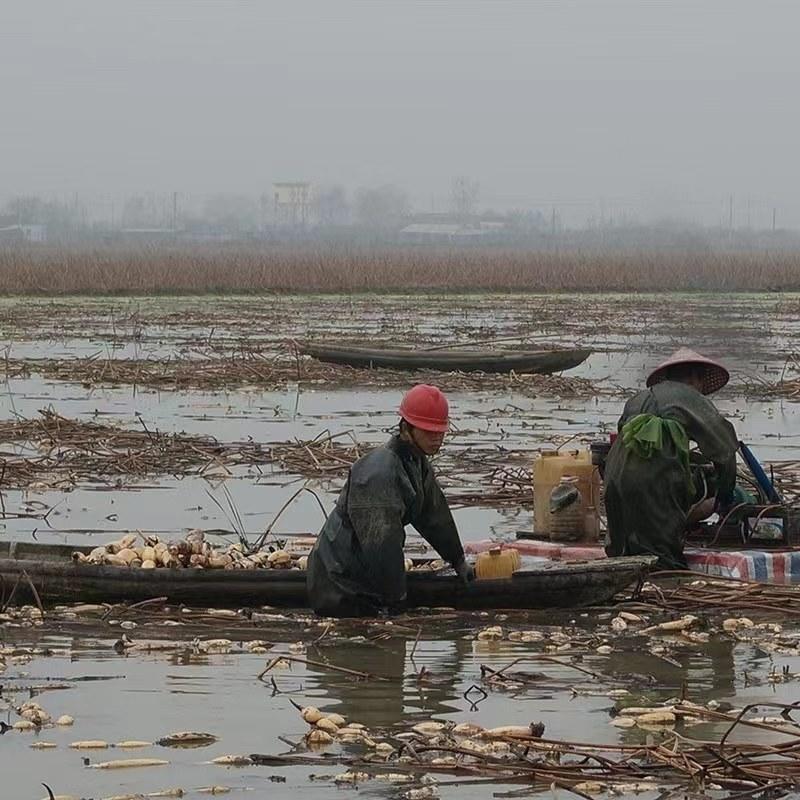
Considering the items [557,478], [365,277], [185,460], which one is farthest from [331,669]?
[365,277]

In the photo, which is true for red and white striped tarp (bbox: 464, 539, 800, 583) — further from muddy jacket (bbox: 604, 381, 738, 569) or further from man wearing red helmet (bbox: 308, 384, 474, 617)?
man wearing red helmet (bbox: 308, 384, 474, 617)

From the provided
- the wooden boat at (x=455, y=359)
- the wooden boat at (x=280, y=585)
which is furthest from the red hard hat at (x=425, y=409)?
the wooden boat at (x=455, y=359)

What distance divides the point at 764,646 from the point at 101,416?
11401 millimetres

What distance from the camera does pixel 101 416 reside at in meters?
18.5

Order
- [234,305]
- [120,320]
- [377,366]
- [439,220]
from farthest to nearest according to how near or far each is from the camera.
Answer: [439,220] → [234,305] → [120,320] → [377,366]

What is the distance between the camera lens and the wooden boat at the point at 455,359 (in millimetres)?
23859

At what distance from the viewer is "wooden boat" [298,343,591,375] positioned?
78.3ft

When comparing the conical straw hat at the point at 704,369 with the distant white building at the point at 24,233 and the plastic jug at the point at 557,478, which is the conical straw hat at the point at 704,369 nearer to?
the plastic jug at the point at 557,478

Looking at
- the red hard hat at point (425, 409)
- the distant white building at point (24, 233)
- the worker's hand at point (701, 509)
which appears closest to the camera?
the red hard hat at point (425, 409)

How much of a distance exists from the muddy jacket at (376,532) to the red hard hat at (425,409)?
18cm

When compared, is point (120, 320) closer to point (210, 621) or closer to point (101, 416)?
point (101, 416)

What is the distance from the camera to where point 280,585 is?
8.69 m

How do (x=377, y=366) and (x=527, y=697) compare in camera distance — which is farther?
(x=377, y=366)

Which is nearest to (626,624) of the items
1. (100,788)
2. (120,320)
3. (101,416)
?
(100,788)
